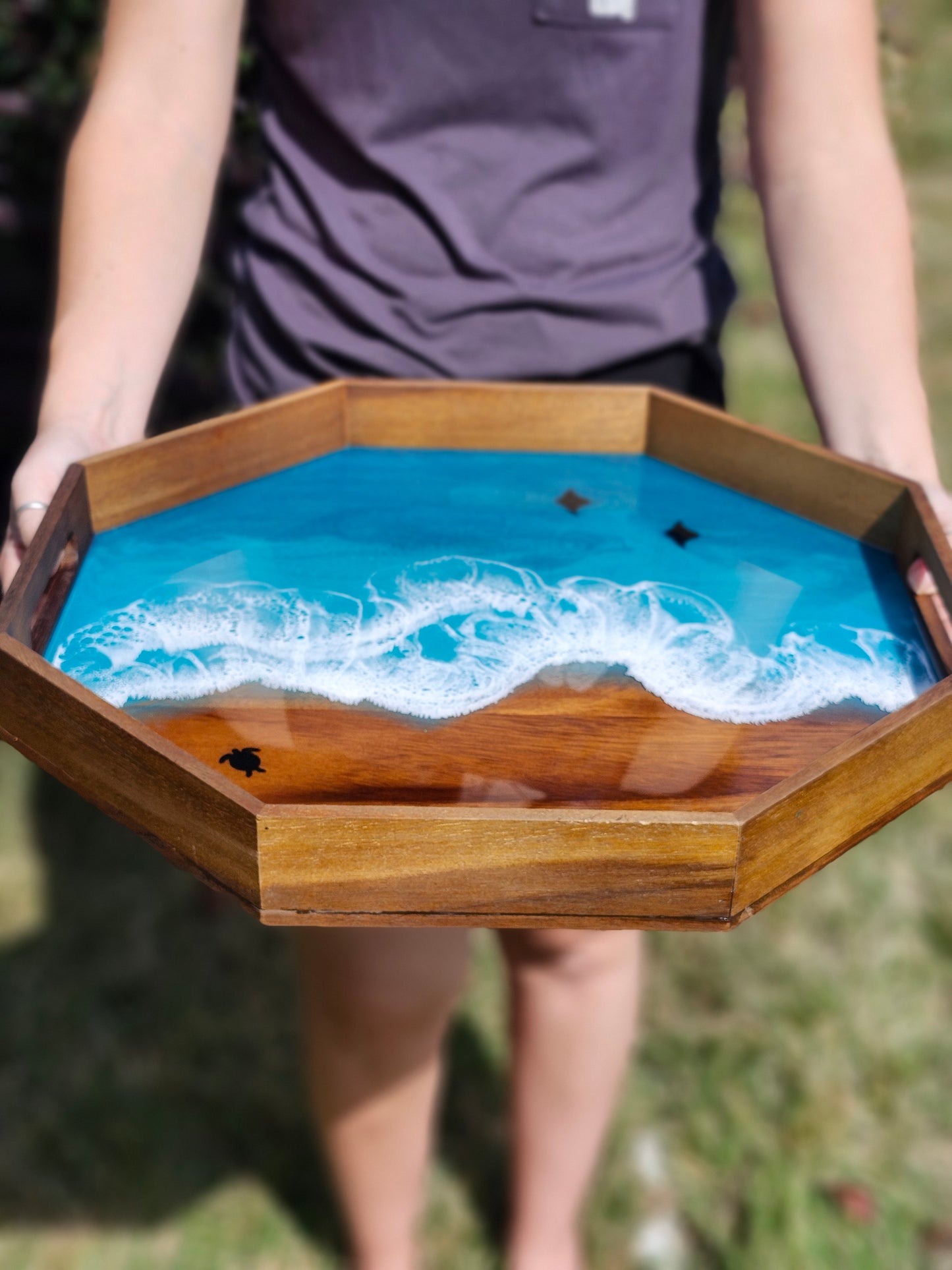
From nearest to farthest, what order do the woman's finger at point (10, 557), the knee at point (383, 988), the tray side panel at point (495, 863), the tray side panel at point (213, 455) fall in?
the tray side panel at point (495, 863) → the woman's finger at point (10, 557) → the tray side panel at point (213, 455) → the knee at point (383, 988)

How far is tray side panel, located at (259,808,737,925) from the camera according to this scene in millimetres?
734

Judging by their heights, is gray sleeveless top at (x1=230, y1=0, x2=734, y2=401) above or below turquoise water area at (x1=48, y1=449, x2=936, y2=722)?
above

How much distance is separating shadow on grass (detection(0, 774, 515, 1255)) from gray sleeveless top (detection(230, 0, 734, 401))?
1278mm

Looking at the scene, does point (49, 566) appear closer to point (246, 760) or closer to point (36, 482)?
point (36, 482)

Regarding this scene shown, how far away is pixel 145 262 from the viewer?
3.89ft

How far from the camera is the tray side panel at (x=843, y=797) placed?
0.76 metres

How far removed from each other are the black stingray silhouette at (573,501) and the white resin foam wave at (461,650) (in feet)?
0.49

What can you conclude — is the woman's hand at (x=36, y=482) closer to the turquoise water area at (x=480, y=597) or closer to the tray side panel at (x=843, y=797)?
the turquoise water area at (x=480, y=597)

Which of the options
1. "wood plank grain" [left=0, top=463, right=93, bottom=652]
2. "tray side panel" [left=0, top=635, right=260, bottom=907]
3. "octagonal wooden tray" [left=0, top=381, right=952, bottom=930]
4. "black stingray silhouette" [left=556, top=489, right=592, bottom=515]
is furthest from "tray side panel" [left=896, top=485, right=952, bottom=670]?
"wood plank grain" [left=0, top=463, right=93, bottom=652]

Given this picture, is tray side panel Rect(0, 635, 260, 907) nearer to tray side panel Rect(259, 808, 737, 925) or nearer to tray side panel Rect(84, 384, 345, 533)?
tray side panel Rect(259, 808, 737, 925)

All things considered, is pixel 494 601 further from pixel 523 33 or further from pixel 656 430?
pixel 523 33

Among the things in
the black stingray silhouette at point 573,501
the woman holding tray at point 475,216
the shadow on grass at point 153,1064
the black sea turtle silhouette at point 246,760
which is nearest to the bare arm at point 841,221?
the woman holding tray at point 475,216

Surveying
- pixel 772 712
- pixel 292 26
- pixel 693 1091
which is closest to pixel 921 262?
pixel 693 1091

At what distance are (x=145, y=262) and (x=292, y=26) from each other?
30 cm
